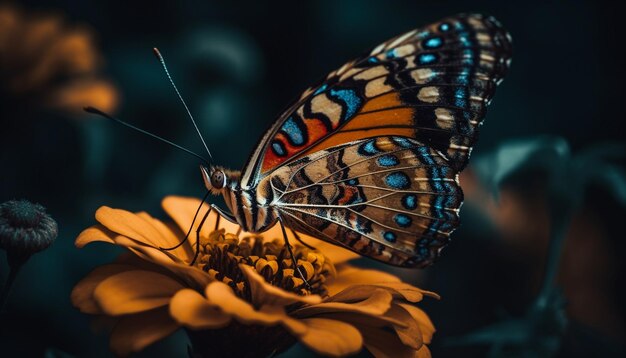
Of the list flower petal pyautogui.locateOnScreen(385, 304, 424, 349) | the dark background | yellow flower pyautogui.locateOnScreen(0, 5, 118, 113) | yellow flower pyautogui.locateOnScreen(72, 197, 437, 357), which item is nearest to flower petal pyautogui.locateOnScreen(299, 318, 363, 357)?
yellow flower pyautogui.locateOnScreen(72, 197, 437, 357)

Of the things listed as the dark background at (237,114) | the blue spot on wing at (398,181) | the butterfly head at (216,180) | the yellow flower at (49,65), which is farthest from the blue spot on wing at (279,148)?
the yellow flower at (49,65)

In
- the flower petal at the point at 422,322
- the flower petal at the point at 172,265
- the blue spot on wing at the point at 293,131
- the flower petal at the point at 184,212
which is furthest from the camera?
the flower petal at the point at 184,212

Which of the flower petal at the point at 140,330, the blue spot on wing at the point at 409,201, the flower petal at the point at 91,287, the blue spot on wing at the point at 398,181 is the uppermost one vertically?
the flower petal at the point at 91,287

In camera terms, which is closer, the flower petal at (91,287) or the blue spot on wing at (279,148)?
the flower petal at (91,287)

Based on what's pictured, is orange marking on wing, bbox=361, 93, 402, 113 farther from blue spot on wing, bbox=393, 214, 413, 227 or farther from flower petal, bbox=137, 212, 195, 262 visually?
flower petal, bbox=137, 212, 195, 262

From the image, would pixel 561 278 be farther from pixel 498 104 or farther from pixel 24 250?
pixel 24 250

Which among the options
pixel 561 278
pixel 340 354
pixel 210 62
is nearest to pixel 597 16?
pixel 561 278

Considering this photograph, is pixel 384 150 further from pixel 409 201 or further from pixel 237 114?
pixel 237 114

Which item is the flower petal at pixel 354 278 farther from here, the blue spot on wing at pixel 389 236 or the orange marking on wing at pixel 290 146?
the orange marking on wing at pixel 290 146
